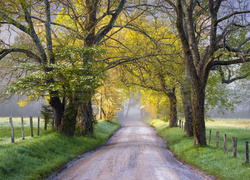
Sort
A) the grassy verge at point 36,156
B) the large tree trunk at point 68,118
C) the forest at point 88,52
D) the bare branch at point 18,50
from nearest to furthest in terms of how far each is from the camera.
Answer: the grassy verge at point 36,156, the forest at point 88,52, the bare branch at point 18,50, the large tree trunk at point 68,118

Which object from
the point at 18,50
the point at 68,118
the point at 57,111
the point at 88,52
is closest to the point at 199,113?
the point at 88,52

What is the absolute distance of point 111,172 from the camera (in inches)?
350

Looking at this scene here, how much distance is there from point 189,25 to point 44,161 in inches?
411

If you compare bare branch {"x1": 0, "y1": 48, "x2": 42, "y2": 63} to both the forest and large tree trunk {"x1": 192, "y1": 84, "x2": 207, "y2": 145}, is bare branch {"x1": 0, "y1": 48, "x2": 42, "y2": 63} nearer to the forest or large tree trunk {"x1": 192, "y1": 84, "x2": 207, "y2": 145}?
the forest

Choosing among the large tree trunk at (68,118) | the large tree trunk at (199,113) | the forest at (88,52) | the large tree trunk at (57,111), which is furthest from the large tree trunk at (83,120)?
the large tree trunk at (199,113)

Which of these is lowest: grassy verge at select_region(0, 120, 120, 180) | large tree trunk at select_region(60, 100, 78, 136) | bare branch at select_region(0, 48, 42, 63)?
grassy verge at select_region(0, 120, 120, 180)

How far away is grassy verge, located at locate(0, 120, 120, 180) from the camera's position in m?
8.48

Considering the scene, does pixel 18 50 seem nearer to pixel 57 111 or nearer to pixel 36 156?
pixel 57 111

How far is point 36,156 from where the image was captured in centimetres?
1066

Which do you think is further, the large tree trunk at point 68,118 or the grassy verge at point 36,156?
the large tree trunk at point 68,118

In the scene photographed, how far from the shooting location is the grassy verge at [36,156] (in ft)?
27.8

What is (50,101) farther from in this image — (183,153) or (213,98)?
(213,98)

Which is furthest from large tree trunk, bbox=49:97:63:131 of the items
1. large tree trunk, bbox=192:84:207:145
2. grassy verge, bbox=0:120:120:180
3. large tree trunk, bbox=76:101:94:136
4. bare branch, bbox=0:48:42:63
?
large tree trunk, bbox=192:84:207:145

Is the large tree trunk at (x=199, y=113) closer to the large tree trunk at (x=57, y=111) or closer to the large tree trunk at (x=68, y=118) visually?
the large tree trunk at (x=68, y=118)
